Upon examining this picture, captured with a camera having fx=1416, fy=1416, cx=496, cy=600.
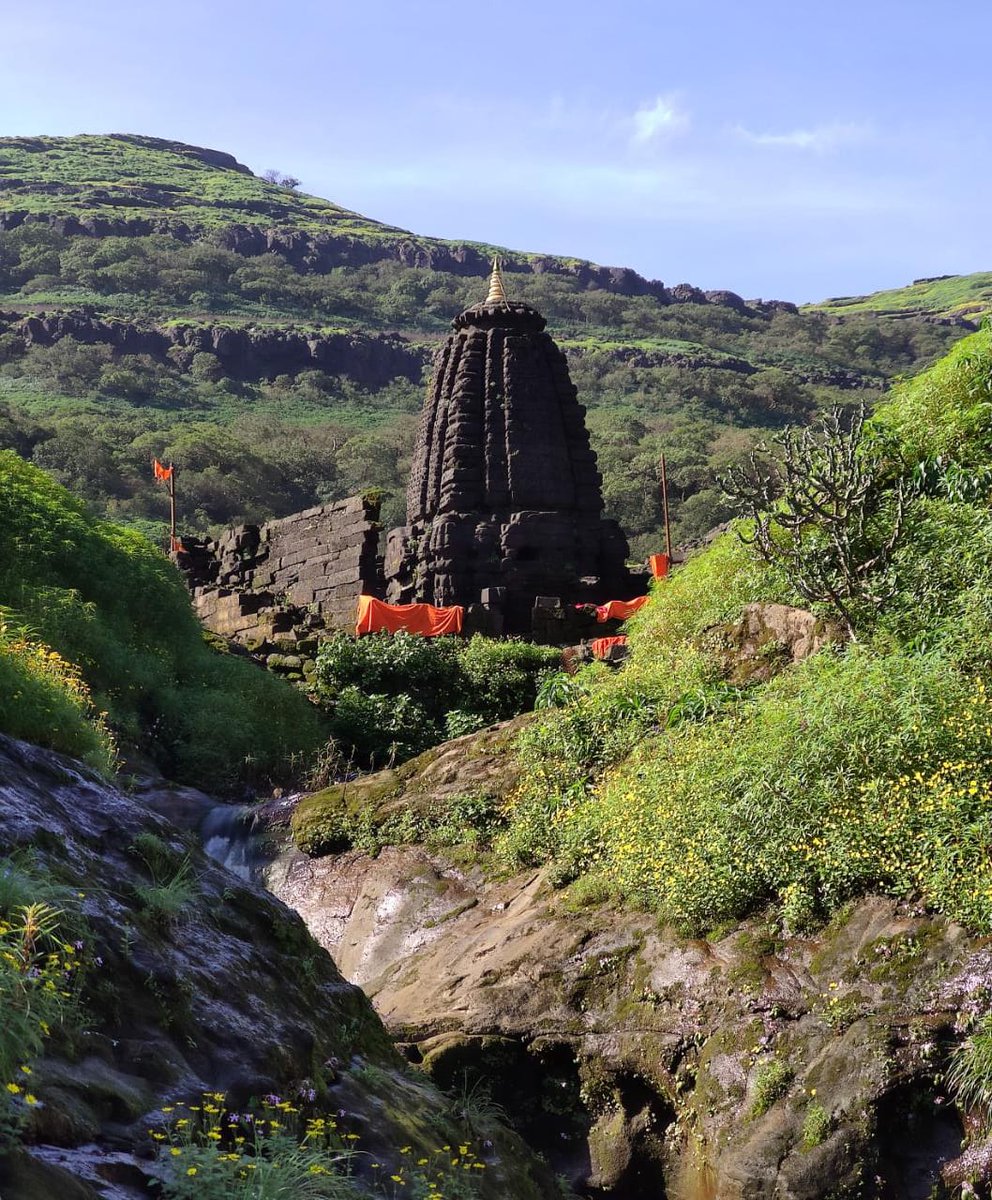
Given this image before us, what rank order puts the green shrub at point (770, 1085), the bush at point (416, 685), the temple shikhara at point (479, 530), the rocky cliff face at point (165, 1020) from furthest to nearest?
the temple shikhara at point (479, 530) → the bush at point (416, 685) → the green shrub at point (770, 1085) → the rocky cliff face at point (165, 1020)

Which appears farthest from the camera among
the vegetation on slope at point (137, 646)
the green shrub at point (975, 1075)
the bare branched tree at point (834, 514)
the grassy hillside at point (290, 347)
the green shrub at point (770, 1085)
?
the grassy hillside at point (290, 347)

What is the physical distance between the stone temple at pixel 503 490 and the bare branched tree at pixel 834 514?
39.7ft

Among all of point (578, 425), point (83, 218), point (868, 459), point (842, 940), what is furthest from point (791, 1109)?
point (83, 218)

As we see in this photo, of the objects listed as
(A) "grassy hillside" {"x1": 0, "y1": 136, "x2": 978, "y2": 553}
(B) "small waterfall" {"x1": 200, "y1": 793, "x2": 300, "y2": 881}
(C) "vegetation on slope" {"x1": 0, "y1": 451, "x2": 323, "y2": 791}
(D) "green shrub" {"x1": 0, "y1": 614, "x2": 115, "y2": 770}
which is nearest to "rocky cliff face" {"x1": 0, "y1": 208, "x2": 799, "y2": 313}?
(A) "grassy hillside" {"x1": 0, "y1": 136, "x2": 978, "y2": 553}

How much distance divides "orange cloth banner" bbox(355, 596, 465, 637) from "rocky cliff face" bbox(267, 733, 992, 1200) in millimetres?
15179

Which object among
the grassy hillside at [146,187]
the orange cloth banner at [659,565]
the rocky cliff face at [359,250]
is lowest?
the orange cloth banner at [659,565]

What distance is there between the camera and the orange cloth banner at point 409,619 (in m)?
26.8

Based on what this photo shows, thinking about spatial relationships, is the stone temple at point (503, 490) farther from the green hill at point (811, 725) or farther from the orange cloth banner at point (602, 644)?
the green hill at point (811, 725)

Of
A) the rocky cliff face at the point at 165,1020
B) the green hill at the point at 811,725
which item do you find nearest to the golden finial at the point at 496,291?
the green hill at the point at 811,725

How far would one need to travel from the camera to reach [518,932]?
11.2 metres

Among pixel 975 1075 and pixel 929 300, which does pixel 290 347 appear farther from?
pixel 975 1075

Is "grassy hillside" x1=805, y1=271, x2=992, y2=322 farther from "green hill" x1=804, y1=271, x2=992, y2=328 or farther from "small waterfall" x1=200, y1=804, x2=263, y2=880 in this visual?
"small waterfall" x1=200, y1=804, x2=263, y2=880

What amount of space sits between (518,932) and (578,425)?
21.3m

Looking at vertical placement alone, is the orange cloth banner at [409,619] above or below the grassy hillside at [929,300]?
below
